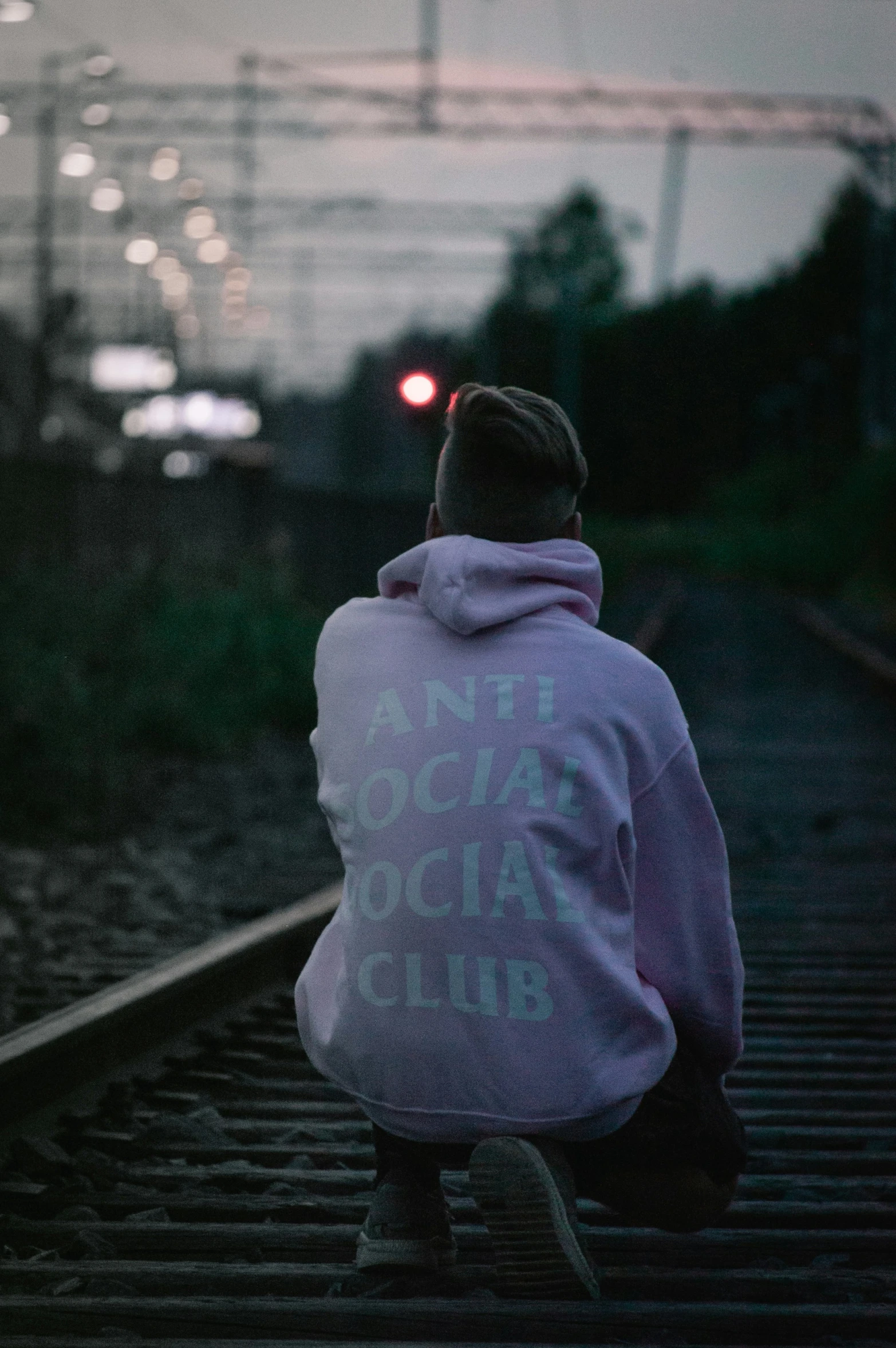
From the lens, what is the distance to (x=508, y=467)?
279 centimetres

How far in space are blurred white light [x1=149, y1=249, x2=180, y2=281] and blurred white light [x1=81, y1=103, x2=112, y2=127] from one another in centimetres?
1439

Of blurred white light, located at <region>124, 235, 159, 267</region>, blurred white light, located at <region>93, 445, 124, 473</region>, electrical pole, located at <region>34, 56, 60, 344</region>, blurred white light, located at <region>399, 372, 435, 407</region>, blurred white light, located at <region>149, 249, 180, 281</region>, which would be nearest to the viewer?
blurred white light, located at <region>399, 372, 435, 407</region>

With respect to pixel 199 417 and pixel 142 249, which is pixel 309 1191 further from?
pixel 199 417

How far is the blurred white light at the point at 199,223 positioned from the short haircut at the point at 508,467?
30.9 meters

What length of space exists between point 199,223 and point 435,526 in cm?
3236

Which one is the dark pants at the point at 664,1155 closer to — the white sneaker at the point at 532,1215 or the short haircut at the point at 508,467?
the white sneaker at the point at 532,1215

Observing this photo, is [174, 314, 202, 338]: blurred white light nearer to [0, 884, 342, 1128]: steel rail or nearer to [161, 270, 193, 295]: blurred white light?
[161, 270, 193, 295]: blurred white light

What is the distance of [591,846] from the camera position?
2623mm

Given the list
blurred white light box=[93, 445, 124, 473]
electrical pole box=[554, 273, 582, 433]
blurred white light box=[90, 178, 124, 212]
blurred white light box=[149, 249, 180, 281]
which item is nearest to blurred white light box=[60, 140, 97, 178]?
blurred white light box=[90, 178, 124, 212]

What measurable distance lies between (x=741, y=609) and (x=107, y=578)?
20382mm

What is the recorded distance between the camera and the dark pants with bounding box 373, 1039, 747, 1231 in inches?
109

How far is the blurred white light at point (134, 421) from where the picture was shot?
190 feet

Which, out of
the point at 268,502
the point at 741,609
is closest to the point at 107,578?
the point at 268,502

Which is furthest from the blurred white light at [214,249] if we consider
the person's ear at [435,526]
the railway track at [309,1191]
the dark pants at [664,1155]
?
the dark pants at [664,1155]
